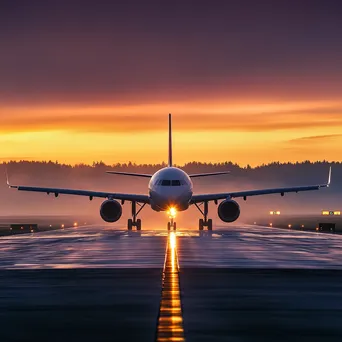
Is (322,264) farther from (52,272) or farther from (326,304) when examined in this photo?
(326,304)

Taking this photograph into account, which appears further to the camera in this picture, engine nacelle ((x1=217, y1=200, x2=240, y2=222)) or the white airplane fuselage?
engine nacelle ((x1=217, y1=200, x2=240, y2=222))

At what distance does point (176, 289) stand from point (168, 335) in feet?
24.3

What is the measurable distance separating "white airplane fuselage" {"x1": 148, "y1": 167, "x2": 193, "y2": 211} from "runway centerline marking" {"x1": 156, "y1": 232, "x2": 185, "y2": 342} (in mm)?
Answer: 39692

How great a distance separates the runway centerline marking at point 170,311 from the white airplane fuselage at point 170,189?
130ft

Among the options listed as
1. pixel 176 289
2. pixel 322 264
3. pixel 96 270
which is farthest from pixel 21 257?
pixel 176 289

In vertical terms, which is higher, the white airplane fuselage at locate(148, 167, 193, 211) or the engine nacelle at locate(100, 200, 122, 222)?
the white airplane fuselage at locate(148, 167, 193, 211)

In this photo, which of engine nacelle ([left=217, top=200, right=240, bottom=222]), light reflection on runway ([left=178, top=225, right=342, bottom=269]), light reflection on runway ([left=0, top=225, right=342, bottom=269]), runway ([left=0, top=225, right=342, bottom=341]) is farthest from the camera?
engine nacelle ([left=217, top=200, right=240, bottom=222])

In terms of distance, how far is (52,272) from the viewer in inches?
1056

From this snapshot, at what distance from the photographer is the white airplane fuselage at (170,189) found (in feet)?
223

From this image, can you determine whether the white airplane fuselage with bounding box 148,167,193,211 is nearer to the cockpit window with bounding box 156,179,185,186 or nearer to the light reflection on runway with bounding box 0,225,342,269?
the cockpit window with bounding box 156,179,185,186

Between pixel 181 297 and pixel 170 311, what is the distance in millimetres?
2528

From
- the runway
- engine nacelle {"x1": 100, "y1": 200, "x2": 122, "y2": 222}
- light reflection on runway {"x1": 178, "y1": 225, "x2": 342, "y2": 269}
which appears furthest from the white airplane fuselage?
the runway

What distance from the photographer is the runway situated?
14430 millimetres

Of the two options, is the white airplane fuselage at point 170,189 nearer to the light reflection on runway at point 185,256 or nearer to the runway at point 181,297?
the light reflection on runway at point 185,256
